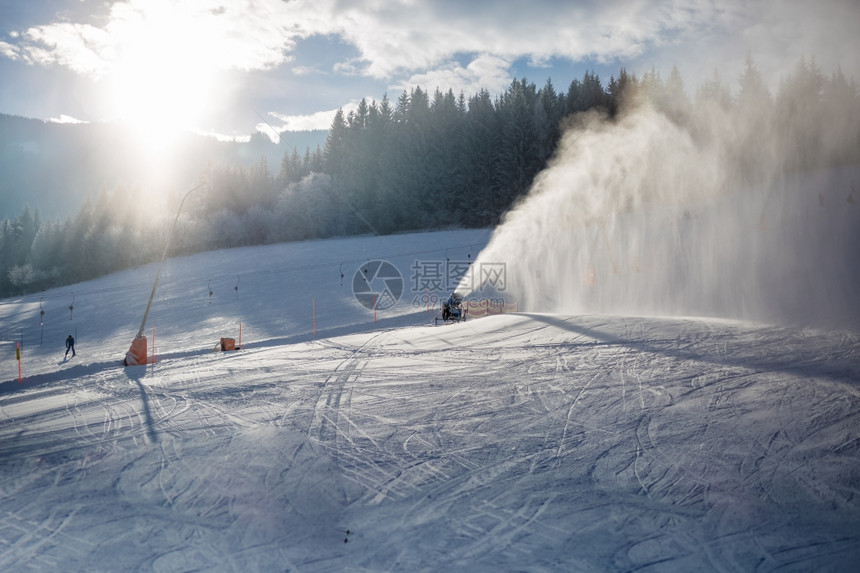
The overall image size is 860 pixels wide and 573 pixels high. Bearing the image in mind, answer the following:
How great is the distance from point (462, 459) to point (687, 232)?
29.5 m

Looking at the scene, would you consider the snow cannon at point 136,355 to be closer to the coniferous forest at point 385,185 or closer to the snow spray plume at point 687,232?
the snow spray plume at point 687,232

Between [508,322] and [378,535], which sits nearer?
[378,535]

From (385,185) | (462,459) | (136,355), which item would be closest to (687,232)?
(462,459)

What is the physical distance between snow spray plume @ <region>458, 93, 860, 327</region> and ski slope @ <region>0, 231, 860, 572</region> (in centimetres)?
769

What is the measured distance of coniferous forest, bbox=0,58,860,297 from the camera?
5788cm

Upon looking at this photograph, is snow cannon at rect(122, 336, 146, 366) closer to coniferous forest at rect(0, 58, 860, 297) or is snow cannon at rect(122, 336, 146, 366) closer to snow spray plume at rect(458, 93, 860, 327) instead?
snow spray plume at rect(458, 93, 860, 327)

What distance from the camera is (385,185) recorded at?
6912 cm

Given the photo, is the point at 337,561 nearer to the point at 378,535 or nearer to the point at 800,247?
the point at 378,535

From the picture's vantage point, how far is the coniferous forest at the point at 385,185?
190 ft

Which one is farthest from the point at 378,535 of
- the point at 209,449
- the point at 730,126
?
the point at 730,126

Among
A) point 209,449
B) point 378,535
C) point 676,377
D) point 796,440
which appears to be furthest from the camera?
point 676,377

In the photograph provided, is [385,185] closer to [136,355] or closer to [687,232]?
[687,232]

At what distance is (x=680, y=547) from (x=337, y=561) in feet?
12.1

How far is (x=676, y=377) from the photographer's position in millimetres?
10211
